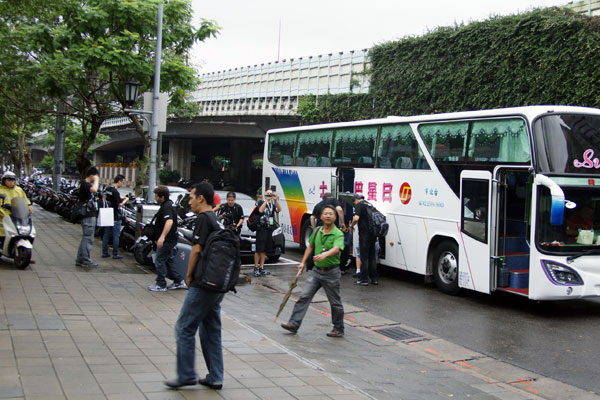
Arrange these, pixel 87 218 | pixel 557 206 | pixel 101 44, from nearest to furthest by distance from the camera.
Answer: pixel 557 206 → pixel 87 218 → pixel 101 44

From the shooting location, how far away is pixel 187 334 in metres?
5.14

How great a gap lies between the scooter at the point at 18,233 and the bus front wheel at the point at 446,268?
7.51 m

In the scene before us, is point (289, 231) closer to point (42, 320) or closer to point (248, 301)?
point (248, 301)

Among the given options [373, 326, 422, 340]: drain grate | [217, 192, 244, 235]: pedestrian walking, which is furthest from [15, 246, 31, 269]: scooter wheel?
[373, 326, 422, 340]: drain grate

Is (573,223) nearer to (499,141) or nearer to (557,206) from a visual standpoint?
(557,206)

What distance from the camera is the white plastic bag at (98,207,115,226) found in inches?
502

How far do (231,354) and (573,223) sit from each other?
6205 millimetres

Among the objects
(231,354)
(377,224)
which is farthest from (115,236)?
(231,354)

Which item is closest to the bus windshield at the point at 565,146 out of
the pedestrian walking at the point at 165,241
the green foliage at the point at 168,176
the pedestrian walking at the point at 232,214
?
the pedestrian walking at the point at 165,241

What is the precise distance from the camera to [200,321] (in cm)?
521

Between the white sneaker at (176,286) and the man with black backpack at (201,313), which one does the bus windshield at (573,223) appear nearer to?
the white sneaker at (176,286)

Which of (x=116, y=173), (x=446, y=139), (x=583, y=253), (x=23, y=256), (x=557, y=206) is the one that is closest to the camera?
(x=557, y=206)

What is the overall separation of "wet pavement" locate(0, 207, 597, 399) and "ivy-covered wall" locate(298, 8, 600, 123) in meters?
12.9

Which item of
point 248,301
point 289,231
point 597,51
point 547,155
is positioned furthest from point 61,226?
point 597,51
